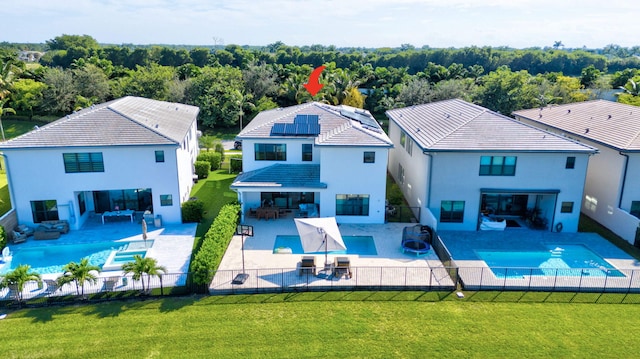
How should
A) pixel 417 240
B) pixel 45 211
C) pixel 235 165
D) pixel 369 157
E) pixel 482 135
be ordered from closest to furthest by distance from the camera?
pixel 417 240 < pixel 45 211 < pixel 482 135 < pixel 369 157 < pixel 235 165

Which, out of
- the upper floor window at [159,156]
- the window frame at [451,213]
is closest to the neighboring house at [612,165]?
the window frame at [451,213]

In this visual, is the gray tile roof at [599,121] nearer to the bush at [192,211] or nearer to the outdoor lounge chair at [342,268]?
the outdoor lounge chair at [342,268]

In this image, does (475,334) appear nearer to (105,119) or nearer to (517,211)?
(517,211)

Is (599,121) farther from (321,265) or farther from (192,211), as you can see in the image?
(192,211)

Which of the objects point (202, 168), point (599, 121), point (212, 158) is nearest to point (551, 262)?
point (599, 121)

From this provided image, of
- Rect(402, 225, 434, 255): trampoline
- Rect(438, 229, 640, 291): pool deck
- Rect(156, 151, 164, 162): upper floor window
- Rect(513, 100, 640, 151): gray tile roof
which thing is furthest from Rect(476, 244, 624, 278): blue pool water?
Rect(156, 151, 164, 162): upper floor window

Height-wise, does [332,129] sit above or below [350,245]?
above
